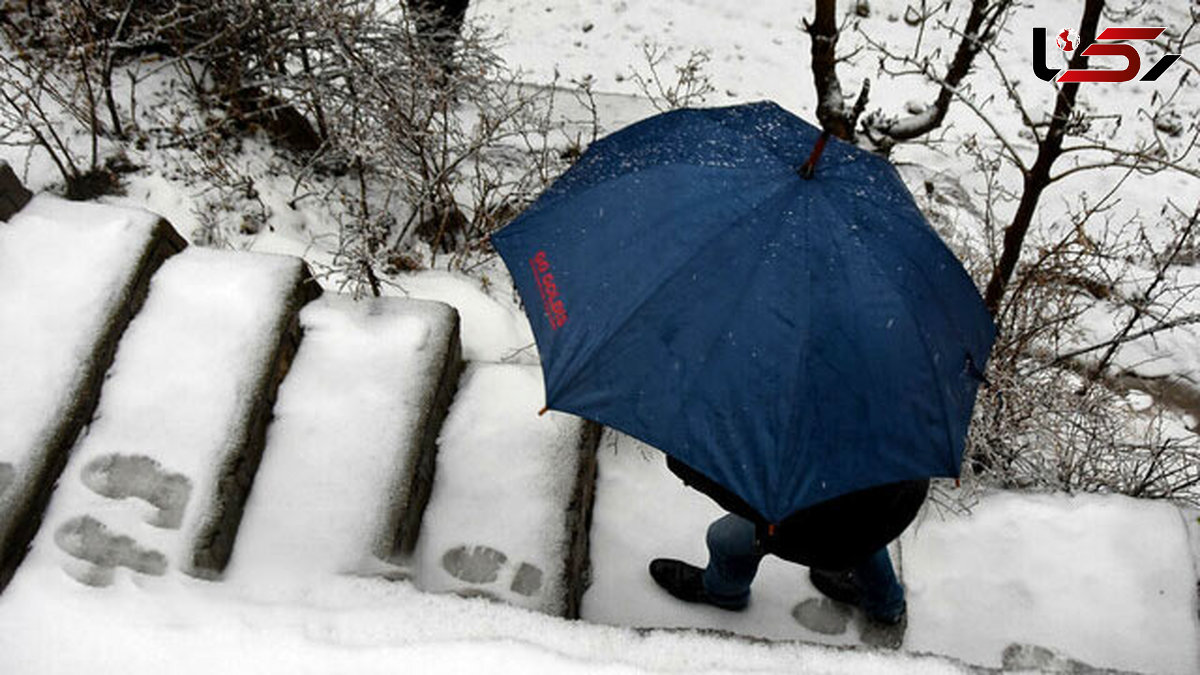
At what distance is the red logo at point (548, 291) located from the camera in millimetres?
2330

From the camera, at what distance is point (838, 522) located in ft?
8.11

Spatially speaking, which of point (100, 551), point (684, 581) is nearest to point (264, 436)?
point (100, 551)

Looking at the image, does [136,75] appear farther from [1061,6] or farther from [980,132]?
[1061,6]

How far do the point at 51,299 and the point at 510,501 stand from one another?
160 cm

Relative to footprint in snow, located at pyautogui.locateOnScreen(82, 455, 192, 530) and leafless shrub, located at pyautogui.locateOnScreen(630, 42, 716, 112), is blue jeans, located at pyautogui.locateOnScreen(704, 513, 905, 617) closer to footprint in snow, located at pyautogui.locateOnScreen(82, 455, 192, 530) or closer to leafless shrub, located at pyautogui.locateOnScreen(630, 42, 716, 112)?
footprint in snow, located at pyautogui.locateOnScreen(82, 455, 192, 530)

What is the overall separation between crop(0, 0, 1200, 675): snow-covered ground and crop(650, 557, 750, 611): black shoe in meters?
0.05

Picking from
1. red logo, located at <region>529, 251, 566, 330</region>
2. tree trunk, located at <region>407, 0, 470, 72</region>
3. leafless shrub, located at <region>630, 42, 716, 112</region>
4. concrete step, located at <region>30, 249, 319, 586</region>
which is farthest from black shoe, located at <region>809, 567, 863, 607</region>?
leafless shrub, located at <region>630, 42, 716, 112</region>

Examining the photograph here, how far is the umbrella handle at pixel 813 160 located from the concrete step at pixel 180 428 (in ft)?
5.98

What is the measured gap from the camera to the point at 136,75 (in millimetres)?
5043

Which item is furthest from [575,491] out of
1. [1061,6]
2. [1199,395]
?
[1061,6]

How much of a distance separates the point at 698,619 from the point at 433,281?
2.02m

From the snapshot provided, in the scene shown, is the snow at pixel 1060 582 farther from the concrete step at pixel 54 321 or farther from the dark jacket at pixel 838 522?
the concrete step at pixel 54 321

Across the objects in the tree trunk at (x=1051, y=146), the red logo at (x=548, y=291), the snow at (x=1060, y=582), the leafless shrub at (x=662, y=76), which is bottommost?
the snow at (x=1060, y=582)

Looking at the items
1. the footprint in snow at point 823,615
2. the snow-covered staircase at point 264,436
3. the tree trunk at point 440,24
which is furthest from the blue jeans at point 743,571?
the tree trunk at point 440,24
